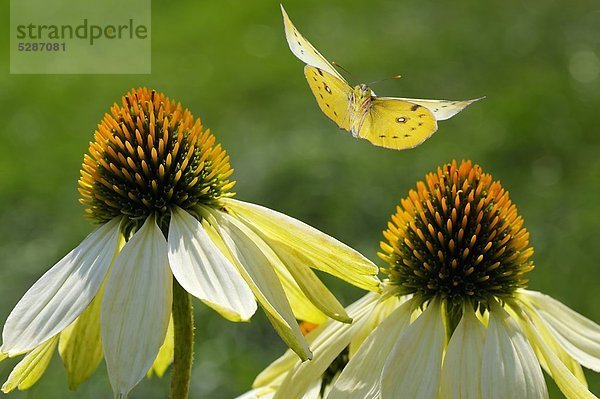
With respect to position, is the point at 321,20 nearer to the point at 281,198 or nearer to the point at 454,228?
the point at 281,198

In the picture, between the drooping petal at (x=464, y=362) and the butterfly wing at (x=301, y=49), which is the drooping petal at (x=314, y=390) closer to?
the drooping petal at (x=464, y=362)

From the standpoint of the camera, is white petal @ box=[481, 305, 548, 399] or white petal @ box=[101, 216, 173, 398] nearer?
white petal @ box=[101, 216, 173, 398]

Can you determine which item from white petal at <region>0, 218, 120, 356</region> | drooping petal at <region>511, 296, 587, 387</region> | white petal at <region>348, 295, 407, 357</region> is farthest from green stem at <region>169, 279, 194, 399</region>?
drooping petal at <region>511, 296, 587, 387</region>

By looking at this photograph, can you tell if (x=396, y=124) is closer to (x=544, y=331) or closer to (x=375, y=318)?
(x=375, y=318)

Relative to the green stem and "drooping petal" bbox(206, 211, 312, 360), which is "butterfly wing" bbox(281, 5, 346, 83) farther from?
the green stem

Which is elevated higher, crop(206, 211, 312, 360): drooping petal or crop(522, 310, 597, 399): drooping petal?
crop(206, 211, 312, 360): drooping petal
